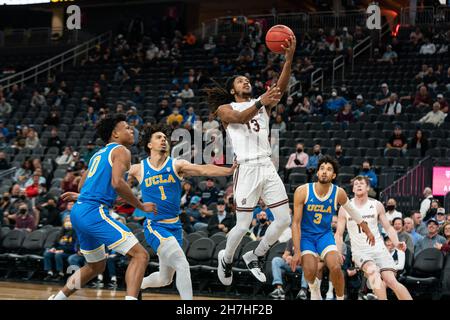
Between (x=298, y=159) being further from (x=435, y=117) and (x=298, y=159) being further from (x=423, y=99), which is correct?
(x=423, y=99)

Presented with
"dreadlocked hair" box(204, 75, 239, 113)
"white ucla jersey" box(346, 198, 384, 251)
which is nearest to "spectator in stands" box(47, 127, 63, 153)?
"white ucla jersey" box(346, 198, 384, 251)

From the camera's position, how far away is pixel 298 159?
725 inches

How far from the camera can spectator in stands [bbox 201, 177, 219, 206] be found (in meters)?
17.5

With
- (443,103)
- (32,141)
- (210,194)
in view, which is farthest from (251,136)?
(32,141)

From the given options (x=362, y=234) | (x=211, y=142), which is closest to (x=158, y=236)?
(x=362, y=234)

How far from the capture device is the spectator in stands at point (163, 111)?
898 inches

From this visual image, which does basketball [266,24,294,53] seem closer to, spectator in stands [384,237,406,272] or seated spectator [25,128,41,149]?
spectator in stands [384,237,406,272]

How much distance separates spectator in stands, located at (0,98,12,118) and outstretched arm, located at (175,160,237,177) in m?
17.6

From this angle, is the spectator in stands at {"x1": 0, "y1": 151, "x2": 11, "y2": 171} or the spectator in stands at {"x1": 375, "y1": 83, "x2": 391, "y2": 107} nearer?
the spectator in stands at {"x1": 375, "y1": 83, "x2": 391, "y2": 107}

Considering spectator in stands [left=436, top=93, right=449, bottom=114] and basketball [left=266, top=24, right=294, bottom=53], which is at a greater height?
basketball [left=266, top=24, right=294, bottom=53]

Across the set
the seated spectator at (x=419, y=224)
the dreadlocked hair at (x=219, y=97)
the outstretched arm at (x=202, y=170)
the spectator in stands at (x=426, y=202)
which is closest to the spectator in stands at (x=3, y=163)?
the spectator in stands at (x=426, y=202)

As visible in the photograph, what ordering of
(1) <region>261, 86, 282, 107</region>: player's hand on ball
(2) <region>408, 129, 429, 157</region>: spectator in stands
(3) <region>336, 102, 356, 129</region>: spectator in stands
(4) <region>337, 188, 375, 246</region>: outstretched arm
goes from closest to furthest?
(1) <region>261, 86, 282, 107</region>: player's hand on ball → (4) <region>337, 188, 375, 246</region>: outstretched arm → (2) <region>408, 129, 429, 157</region>: spectator in stands → (3) <region>336, 102, 356, 129</region>: spectator in stands
